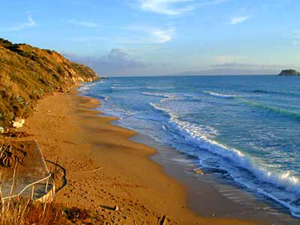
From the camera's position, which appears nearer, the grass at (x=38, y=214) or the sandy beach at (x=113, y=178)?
the grass at (x=38, y=214)

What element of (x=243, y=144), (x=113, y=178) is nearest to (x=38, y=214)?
(x=113, y=178)

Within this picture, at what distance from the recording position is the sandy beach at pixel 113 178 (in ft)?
22.0

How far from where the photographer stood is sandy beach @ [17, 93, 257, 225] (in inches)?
264

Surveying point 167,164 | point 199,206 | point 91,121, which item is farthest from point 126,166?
point 91,121

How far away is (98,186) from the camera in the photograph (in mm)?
7984

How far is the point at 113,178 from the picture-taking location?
29.1 ft

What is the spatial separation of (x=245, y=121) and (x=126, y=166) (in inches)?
469

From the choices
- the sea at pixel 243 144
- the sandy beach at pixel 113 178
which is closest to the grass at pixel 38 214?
the sandy beach at pixel 113 178

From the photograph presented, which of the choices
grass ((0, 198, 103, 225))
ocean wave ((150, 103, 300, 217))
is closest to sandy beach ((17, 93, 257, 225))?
grass ((0, 198, 103, 225))

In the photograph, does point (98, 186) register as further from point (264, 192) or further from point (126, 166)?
point (264, 192)

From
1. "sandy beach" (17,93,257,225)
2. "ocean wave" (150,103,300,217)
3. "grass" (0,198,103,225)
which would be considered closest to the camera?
"grass" (0,198,103,225)

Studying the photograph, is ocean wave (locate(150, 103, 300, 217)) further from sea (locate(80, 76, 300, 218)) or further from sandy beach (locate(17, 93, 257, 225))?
sandy beach (locate(17, 93, 257, 225))

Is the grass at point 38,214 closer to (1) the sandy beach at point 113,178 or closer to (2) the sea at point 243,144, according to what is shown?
(1) the sandy beach at point 113,178

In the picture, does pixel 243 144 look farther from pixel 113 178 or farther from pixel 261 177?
pixel 113 178
